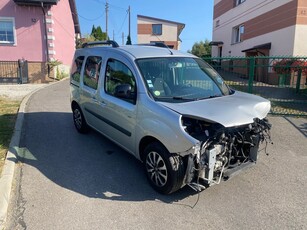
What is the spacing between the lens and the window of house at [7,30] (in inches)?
647

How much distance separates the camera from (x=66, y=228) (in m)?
3.04

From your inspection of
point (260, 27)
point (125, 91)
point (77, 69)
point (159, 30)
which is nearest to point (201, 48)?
point (159, 30)

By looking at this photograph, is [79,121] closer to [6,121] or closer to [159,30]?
[6,121]

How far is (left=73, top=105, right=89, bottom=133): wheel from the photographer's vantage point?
5997mm

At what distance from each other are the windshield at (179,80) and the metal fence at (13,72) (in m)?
14.1

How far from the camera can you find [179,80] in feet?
14.0

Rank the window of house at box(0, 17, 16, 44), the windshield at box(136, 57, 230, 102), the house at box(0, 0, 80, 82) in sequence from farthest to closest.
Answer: the window of house at box(0, 17, 16, 44) < the house at box(0, 0, 80, 82) < the windshield at box(136, 57, 230, 102)

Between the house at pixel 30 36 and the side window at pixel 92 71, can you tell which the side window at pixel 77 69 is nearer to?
the side window at pixel 92 71

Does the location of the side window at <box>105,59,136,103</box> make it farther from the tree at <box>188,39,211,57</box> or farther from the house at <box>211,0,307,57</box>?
the tree at <box>188,39,211,57</box>

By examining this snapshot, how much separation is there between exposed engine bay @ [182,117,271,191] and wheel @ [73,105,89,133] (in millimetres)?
3226

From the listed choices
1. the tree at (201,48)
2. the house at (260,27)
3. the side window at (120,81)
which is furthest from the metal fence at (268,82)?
the tree at (201,48)

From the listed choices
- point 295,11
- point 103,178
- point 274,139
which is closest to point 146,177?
point 103,178

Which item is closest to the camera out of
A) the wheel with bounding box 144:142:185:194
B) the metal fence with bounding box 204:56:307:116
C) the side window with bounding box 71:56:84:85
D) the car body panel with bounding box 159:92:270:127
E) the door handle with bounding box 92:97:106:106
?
the car body panel with bounding box 159:92:270:127

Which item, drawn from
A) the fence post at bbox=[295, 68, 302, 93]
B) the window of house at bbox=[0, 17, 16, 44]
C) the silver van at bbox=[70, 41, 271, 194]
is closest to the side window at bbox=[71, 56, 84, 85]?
the silver van at bbox=[70, 41, 271, 194]
